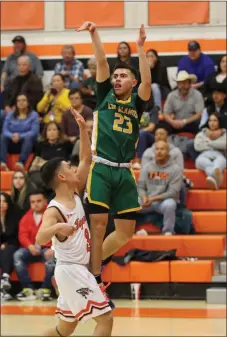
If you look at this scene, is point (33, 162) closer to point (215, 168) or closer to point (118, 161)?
point (215, 168)

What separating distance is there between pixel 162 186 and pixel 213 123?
1.76 m

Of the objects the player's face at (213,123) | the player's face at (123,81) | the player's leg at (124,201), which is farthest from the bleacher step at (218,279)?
the player's face at (123,81)

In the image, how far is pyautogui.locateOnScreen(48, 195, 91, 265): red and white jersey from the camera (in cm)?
705

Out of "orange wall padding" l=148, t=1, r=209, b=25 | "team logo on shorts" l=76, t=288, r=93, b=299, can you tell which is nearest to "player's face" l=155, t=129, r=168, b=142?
"orange wall padding" l=148, t=1, r=209, b=25

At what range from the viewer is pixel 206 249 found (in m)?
12.6

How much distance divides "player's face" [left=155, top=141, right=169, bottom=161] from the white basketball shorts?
497 cm

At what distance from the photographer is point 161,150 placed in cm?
1202

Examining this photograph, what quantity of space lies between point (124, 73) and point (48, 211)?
1.28 m

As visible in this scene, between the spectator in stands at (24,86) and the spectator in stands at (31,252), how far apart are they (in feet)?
10.7

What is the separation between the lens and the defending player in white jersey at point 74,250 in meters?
6.99

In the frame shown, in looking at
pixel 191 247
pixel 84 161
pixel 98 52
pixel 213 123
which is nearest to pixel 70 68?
pixel 213 123

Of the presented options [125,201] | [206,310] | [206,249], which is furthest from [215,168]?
[125,201]

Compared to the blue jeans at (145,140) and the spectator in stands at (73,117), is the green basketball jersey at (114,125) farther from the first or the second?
the blue jeans at (145,140)

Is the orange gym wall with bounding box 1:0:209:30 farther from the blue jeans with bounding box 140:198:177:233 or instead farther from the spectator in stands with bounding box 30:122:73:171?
the spectator in stands with bounding box 30:122:73:171
